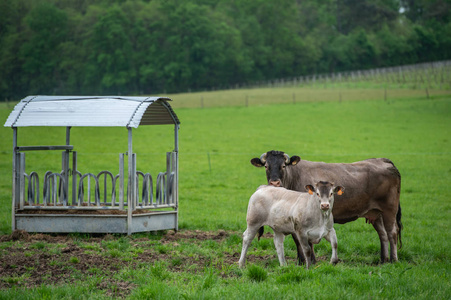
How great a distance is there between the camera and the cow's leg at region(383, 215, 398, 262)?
10.4 metres

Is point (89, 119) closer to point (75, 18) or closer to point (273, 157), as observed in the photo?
point (273, 157)

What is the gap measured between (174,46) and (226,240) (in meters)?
78.5

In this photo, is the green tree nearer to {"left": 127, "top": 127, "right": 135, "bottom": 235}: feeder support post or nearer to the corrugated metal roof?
the corrugated metal roof

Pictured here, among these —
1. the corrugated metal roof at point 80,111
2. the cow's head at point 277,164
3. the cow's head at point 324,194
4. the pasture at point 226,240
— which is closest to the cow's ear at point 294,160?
the cow's head at point 277,164

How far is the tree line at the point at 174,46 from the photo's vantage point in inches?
3142

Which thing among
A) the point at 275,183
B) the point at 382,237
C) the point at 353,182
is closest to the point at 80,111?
the point at 275,183

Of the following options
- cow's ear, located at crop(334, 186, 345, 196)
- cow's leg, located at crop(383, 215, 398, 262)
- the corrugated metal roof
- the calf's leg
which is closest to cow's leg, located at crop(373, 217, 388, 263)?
cow's leg, located at crop(383, 215, 398, 262)

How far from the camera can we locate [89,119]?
488 inches

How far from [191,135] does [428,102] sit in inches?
932

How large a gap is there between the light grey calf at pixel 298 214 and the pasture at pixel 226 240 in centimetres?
46

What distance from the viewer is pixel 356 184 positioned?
10.7 metres

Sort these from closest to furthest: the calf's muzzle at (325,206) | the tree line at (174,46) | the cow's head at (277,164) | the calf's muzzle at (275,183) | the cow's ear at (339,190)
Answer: the calf's muzzle at (325,206), the cow's ear at (339,190), the calf's muzzle at (275,183), the cow's head at (277,164), the tree line at (174,46)

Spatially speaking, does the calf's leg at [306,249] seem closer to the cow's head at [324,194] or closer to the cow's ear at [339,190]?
the cow's head at [324,194]

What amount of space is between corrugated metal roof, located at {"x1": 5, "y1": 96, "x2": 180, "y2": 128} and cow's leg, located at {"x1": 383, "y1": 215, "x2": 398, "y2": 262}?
5397mm
